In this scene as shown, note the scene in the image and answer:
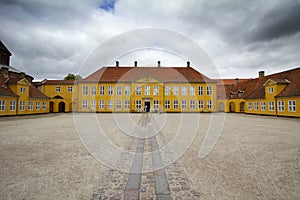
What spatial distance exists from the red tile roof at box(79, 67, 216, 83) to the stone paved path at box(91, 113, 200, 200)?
1074 inches

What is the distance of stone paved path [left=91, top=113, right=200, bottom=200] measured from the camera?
9.16 feet

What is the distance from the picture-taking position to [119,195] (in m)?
2.79

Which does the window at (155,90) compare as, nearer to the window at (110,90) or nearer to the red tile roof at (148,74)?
the red tile roof at (148,74)

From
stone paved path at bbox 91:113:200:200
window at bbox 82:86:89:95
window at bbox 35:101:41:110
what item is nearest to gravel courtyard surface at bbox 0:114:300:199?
stone paved path at bbox 91:113:200:200

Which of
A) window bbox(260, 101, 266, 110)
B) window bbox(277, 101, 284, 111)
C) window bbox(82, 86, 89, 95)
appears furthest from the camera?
window bbox(82, 86, 89, 95)

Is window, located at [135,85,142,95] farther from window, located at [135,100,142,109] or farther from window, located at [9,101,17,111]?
window, located at [9,101,17,111]

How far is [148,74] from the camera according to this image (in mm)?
31703

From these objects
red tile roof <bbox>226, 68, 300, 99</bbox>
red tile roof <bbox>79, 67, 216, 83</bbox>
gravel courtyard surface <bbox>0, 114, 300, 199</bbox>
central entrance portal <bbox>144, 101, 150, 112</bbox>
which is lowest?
gravel courtyard surface <bbox>0, 114, 300, 199</bbox>

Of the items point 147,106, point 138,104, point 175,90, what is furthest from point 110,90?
point 175,90

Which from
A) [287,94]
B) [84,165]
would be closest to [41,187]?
[84,165]

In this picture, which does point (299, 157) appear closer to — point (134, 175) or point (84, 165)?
point (134, 175)

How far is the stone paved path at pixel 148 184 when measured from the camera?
2791 millimetres

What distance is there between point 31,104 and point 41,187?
81.9 ft

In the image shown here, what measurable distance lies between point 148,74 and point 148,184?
29.2 m
